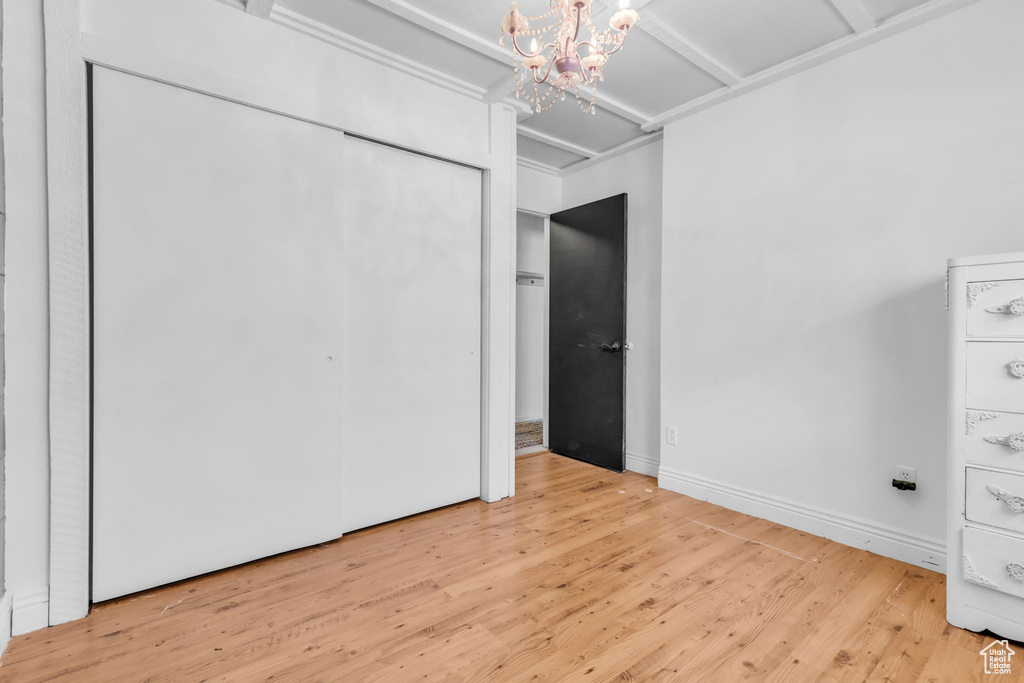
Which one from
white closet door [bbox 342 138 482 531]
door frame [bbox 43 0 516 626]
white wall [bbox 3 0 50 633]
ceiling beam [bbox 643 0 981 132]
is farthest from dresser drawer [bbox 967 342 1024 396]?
white wall [bbox 3 0 50 633]

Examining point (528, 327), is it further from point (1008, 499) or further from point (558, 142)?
point (1008, 499)

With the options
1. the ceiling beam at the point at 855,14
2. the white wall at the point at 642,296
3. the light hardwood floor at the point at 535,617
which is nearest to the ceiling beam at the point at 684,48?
the ceiling beam at the point at 855,14

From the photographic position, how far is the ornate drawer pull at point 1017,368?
1.65 metres

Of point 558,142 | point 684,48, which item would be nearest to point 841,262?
point 684,48

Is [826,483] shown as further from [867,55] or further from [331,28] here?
[331,28]

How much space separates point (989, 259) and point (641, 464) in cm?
245

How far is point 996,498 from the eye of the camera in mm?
1702

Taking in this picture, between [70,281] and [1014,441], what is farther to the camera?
[70,281]

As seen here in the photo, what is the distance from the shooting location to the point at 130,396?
6.31ft

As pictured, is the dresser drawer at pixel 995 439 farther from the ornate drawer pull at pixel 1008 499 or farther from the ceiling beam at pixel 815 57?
the ceiling beam at pixel 815 57

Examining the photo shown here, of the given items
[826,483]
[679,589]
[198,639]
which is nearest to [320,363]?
[198,639]

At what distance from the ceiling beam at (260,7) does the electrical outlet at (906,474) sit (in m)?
3.64

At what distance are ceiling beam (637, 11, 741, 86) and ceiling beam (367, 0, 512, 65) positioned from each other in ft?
2.34

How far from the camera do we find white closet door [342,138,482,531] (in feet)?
8.29
